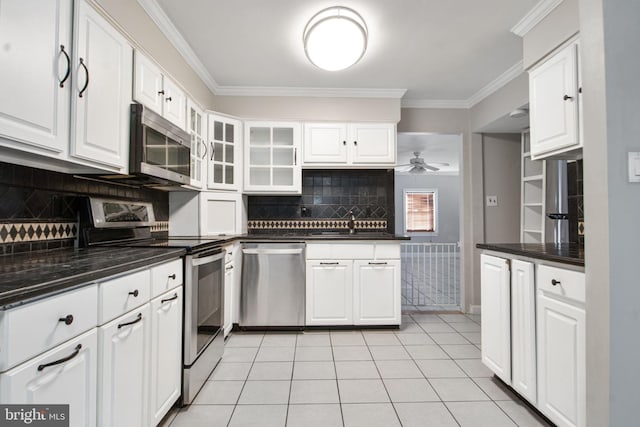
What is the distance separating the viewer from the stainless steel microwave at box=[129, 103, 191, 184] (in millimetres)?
1835

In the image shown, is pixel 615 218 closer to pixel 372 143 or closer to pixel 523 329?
pixel 523 329

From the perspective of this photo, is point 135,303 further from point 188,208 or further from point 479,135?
point 479,135

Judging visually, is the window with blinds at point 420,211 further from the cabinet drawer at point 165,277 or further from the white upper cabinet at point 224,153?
the cabinet drawer at point 165,277

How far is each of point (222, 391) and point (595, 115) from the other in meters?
→ 2.40

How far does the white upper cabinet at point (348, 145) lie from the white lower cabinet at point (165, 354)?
2.08m

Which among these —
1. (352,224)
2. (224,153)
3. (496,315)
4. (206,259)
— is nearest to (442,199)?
(352,224)

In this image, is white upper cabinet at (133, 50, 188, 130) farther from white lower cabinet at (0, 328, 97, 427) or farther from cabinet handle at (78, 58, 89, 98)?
white lower cabinet at (0, 328, 97, 427)

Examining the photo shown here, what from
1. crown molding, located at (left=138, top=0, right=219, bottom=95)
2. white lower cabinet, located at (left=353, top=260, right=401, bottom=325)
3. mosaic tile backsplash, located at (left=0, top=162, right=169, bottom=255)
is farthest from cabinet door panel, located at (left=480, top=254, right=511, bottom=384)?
crown molding, located at (left=138, top=0, right=219, bottom=95)

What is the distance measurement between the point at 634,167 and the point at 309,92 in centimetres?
280

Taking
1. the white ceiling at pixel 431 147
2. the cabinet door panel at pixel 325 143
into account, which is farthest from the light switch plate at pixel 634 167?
the white ceiling at pixel 431 147

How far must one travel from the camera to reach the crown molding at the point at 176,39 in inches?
80.6

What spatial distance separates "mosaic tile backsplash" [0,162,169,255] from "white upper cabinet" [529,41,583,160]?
115 inches

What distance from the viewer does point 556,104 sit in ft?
6.25

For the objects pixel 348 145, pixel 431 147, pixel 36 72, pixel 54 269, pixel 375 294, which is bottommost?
pixel 375 294
